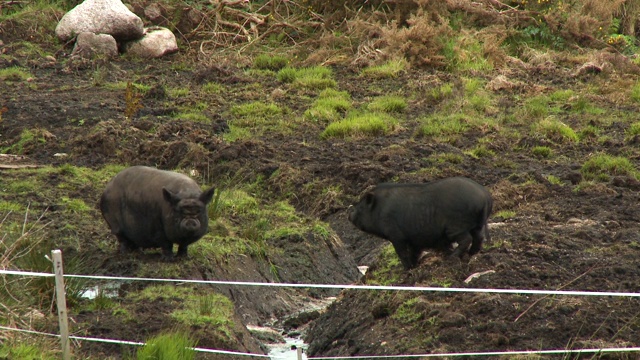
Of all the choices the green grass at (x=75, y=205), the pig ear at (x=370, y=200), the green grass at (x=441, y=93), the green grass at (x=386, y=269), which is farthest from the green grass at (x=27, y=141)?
the pig ear at (x=370, y=200)

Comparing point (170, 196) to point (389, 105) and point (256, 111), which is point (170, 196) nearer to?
point (256, 111)

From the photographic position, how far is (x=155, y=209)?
9562mm

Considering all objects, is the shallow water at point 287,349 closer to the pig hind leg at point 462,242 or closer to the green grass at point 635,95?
the pig hind leg at point 462,242

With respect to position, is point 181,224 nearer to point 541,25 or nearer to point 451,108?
point 451,108

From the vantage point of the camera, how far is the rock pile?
1955 centimetres

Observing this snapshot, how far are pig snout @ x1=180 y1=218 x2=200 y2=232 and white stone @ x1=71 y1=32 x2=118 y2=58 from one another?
11.2 m

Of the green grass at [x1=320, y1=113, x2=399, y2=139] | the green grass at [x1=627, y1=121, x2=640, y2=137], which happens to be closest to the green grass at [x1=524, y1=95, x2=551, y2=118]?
the green grass at [x1=627, y1=121, x2=640, y2=137]

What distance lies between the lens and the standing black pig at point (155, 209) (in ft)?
30.2

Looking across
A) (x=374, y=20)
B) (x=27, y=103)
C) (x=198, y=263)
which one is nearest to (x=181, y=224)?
(x=198, y=263)

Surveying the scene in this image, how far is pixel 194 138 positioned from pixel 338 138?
7.23ft

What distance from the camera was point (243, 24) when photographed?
68.8 feet

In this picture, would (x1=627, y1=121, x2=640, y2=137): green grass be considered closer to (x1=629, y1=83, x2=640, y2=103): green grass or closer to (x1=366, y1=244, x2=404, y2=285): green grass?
(x1=629, y1=83, x2=640, y2=103): green grass

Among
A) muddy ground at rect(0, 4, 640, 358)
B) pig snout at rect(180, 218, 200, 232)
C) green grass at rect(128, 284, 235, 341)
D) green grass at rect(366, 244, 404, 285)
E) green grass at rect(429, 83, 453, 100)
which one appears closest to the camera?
muddy ground at rect(0, 4, 640, 358)

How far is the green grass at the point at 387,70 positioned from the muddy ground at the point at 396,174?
159 mm
